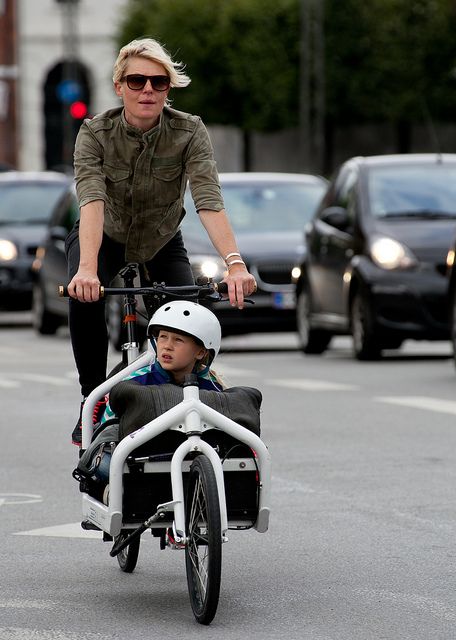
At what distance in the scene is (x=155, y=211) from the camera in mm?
7059

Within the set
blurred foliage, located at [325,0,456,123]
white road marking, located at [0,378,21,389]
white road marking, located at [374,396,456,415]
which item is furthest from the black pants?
blurred foliage, located at [325,0,456,123]

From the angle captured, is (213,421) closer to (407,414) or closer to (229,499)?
(229,499)

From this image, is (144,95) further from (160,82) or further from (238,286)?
(238,286)

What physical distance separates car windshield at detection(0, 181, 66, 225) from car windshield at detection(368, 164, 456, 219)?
8.43m

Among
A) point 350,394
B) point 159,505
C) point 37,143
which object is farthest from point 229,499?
point 37,143

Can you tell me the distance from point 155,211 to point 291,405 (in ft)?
20.6

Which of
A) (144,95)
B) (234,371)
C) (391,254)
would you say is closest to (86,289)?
(144,95)

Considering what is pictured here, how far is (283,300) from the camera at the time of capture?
64.2 ft

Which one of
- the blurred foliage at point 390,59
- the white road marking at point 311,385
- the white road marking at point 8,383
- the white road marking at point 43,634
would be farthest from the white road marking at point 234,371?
the blurred foliage at point 390,59

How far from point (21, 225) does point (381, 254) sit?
9.07 metres

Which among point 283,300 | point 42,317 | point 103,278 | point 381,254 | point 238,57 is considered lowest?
point 42,317

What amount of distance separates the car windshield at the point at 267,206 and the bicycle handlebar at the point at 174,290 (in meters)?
13.1

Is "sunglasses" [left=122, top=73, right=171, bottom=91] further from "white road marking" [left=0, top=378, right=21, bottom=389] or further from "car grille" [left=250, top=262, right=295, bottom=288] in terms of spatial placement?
"car grille" [left=250, top=262, right=295, bottom=288]

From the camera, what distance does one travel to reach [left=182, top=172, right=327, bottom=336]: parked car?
1936cm
